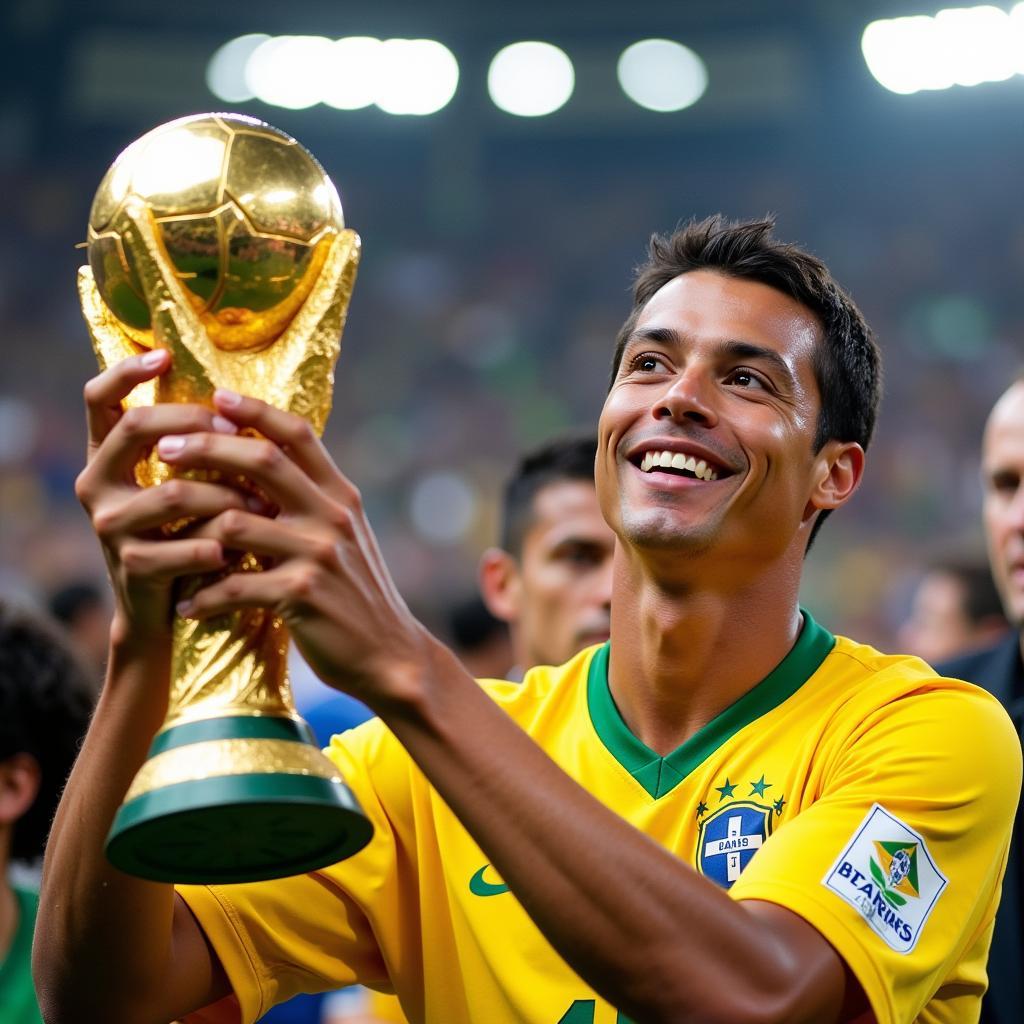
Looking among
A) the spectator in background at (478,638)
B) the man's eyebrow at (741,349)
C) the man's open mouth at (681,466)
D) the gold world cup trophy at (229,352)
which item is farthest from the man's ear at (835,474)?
the spectator in background at (478,638)

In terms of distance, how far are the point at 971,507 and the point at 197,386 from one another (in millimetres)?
13755

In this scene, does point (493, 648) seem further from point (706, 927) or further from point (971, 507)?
point (971, 507)

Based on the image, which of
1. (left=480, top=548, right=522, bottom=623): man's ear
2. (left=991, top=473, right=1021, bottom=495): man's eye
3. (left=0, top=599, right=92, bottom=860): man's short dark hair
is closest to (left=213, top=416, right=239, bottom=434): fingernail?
(left=0, top=599, right=92, bottom=860): man's short dark hair

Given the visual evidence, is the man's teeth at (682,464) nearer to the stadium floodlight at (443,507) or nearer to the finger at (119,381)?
the finger at (119,381)

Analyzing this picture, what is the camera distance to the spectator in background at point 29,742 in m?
2.89

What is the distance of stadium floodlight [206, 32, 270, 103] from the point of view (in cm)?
1620

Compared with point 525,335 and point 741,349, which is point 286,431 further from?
point 525,335

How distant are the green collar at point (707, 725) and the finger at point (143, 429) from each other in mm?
921

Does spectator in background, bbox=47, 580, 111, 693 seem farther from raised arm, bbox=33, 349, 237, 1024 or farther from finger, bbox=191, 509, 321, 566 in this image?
finger, bbox=191, 509, 321, 566

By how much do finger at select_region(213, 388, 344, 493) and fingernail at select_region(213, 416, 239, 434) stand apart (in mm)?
14

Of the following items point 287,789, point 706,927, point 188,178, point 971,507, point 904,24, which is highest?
point 904,24

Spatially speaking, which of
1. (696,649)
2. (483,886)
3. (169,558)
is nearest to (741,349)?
(696,649)

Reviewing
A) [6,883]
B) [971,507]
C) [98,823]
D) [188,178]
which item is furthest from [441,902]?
[971,507]

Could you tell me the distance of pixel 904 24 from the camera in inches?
597
